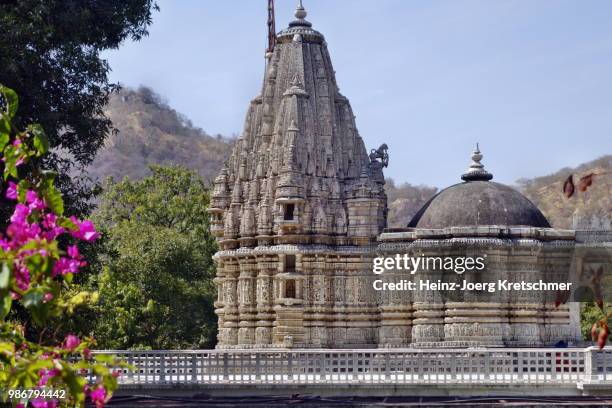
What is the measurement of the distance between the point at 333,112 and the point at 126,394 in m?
11.3

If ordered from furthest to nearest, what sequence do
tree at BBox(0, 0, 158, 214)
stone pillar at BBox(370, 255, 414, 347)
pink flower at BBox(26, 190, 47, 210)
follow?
stone pillar at BBox(370, 255, 414, 347), tree at BBox(0, 0, 158, 214), pink flower at BBox(26, 190, 47, 210)

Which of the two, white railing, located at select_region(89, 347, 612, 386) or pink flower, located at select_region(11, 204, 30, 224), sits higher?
pink flower, located at select_region(11, 204, 30, 224)

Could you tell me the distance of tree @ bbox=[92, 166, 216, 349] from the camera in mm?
37375

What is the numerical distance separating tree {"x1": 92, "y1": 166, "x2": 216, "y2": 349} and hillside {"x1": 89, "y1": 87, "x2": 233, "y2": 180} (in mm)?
59380

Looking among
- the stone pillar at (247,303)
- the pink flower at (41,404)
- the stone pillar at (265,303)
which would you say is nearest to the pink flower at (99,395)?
the pink flower at (41,404)

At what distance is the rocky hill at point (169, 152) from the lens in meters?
90.4

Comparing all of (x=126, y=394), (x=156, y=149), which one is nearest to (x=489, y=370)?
(x=126, y=394)

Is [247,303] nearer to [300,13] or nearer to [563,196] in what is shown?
[300,13]

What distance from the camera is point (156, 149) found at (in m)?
112

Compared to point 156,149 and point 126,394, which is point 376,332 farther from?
point 156,149

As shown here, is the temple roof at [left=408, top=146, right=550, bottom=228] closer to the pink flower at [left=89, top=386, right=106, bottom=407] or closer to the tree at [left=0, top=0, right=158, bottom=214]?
the tree at [left=0, top=0, right=158, bottom=214]

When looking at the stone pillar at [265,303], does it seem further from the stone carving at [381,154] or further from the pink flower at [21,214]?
the pink flower at [21,214]

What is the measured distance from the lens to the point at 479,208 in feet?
91.2

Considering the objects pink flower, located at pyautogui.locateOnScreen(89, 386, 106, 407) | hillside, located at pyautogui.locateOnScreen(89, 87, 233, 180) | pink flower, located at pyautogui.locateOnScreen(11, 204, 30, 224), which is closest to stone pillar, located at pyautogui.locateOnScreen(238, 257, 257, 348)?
pink flower, located at pyautogui.locateOnScreen(89, 386, 106, 407)
